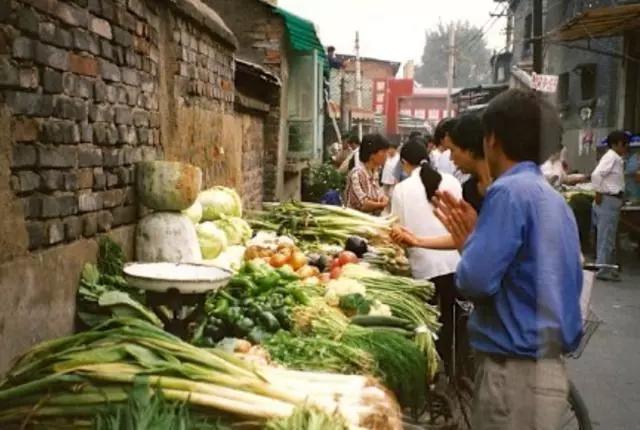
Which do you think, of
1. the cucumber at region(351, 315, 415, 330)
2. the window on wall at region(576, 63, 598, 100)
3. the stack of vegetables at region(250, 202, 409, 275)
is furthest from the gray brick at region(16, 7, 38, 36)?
the window on wall at region(576, 63, 598, 100)

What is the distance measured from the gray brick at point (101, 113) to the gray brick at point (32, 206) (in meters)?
0.82

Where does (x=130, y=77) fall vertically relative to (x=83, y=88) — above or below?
above

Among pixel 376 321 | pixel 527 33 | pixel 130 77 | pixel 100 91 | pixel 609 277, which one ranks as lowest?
pixel 609 277

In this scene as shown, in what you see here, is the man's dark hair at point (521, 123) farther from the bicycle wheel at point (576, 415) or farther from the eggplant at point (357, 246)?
the eggplant at point (357, 246)

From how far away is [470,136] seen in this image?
217 inches

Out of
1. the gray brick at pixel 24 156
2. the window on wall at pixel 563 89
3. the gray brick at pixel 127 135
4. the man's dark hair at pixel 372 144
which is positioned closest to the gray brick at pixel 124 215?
the gray brick at pixel 127 135

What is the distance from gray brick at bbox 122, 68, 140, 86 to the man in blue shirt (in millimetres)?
2577

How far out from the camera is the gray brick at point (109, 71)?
4758 mm

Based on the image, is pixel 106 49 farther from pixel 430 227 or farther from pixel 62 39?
pixel 430 227

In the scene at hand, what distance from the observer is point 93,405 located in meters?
3.09

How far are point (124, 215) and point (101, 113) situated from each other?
2.76ft

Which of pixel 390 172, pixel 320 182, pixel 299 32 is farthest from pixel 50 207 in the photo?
pixel 320 182

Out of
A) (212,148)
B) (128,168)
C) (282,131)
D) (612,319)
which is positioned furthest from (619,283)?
(128,168)

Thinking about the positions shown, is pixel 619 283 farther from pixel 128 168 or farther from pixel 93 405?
pixel 93 405
